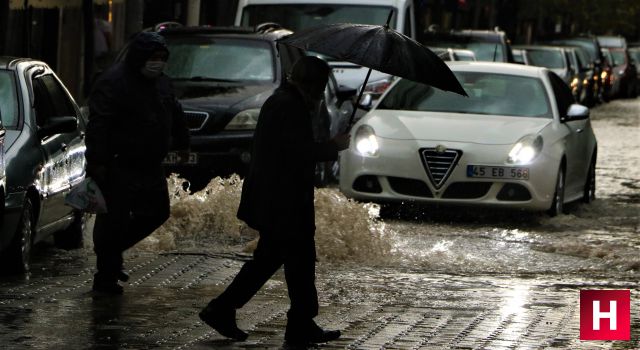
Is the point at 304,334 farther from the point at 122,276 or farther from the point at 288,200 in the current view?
the point at 122,276

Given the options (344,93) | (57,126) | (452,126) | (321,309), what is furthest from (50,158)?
(344,93)

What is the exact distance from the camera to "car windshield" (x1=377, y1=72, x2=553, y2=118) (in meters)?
16.9

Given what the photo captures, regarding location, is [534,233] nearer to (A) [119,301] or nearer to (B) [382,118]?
(B) [382,118]

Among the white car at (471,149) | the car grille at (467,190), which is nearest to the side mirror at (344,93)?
the white car at (471,149)

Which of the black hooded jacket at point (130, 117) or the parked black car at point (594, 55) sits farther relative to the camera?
the parked black car at point (594, 55)

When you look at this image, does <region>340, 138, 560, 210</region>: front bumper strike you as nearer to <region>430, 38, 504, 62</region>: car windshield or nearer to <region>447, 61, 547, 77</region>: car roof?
<region>447, 61, 547, 77</region>: car roof

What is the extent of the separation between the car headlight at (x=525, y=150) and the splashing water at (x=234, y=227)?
1.95 m

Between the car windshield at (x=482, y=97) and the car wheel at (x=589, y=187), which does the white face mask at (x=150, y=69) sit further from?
the car wheel at (x=589, y=187)

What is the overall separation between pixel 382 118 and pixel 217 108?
157 centimetres

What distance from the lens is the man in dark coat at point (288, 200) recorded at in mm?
8430

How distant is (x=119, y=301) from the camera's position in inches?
392

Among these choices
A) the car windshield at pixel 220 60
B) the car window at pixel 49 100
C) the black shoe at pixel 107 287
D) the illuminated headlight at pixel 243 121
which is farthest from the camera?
the car windshield at pixel 220 60

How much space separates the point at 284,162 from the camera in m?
8.45

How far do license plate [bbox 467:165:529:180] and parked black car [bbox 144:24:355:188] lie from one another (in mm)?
1425
